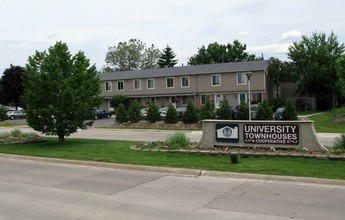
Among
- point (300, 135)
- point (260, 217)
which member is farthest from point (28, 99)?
point (260, 217)

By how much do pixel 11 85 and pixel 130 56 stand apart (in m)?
28.9

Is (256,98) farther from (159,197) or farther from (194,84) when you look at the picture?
(159,197)

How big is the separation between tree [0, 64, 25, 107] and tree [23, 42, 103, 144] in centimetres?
5258

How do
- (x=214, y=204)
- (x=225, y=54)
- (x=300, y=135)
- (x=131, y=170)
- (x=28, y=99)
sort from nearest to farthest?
(x=214, y=204)
(x=131, y=170)
(x=300, y=135)
(x=28, y=99)
(x=225, y=54)

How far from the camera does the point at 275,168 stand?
415 inches

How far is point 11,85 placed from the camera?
221ft

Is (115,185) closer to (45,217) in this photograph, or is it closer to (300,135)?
(45,217)

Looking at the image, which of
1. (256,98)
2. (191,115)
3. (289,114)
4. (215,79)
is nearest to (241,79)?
(256,98)

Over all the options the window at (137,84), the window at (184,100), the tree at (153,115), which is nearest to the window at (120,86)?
the window at (137,84)

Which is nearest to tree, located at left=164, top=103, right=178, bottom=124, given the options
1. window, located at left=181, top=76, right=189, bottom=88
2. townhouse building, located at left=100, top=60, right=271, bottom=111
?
townhouse building, located at left=100, top=60, right=271, bottom=111

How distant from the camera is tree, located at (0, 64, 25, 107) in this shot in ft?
220

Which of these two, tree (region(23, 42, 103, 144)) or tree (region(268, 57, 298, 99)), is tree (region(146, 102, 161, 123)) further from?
tree (region(268, 57, 298, 99))

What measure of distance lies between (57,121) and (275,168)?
417 inches

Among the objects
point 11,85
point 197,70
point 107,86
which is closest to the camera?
point 197,70
